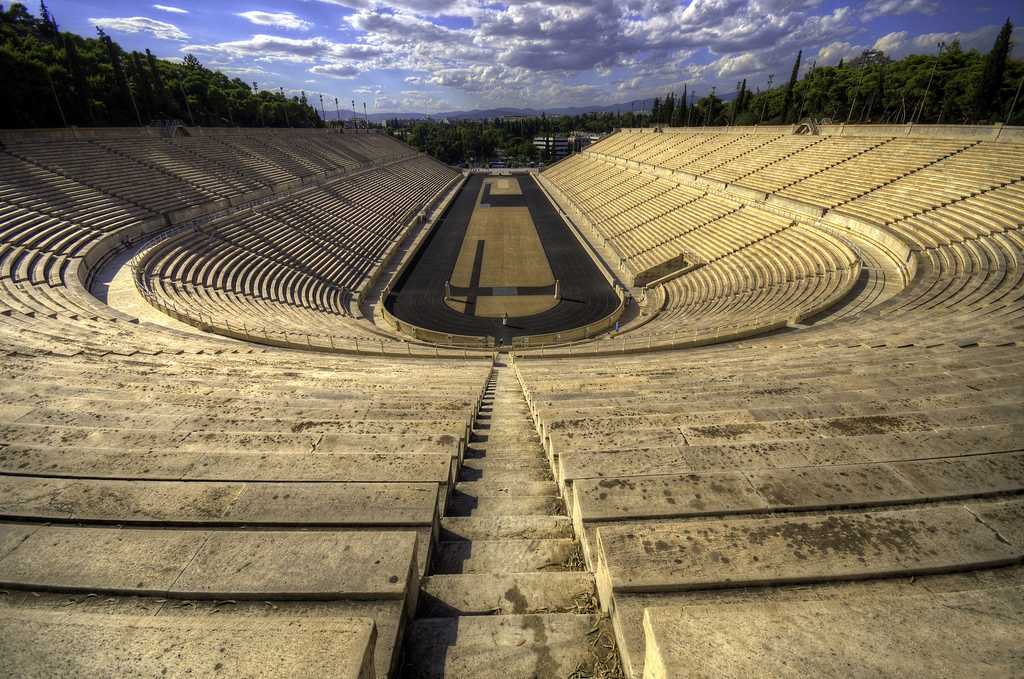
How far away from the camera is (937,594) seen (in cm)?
270

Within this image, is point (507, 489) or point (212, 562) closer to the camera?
point (212, 562)

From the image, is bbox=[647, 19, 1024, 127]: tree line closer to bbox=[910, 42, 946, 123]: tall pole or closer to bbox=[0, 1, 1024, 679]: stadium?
bbox=[910, 42, 946, 123]: tall pole

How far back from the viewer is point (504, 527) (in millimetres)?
4605

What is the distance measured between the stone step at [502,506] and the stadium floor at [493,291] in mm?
16396

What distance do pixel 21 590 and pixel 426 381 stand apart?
8.27m

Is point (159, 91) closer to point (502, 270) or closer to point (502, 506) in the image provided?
point (502, 270)

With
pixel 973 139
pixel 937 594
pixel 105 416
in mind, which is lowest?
pixel 105 416

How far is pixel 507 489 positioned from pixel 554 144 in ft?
464

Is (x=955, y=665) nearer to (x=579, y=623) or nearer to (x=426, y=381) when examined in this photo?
(x=579, y=623)

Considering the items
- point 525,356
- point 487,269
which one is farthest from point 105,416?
point 487,269

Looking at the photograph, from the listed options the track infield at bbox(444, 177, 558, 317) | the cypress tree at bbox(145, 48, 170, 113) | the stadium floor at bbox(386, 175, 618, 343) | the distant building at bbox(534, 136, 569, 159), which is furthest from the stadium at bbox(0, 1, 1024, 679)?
the distant building at bbox(534, 136, 569, 159)

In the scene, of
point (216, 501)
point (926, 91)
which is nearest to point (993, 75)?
point (926, 91)

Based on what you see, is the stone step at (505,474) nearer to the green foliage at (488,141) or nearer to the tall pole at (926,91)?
the tall pole at (926,91)

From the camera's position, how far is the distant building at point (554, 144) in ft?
429
